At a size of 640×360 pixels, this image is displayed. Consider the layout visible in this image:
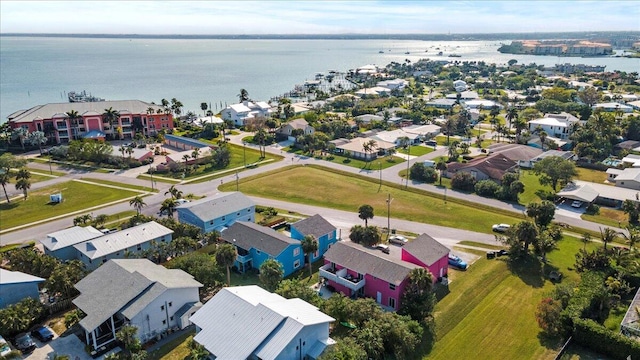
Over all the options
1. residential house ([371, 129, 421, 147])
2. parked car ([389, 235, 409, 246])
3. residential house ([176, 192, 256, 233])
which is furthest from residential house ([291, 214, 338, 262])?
residential house ([371, 129, 421, 147])

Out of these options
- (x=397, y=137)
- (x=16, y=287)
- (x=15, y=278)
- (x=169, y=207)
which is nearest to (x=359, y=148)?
(x=397, y=137)

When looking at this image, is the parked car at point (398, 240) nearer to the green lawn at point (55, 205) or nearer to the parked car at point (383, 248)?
the parked car at point (383, 248)

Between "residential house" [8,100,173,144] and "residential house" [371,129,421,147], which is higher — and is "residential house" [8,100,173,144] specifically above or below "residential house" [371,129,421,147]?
above

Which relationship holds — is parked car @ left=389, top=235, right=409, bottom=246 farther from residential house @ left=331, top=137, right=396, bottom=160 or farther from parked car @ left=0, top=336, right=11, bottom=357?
residential house @ left=331, top=137, right=396, bottom=160

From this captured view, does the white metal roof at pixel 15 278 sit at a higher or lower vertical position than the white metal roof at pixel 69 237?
higher

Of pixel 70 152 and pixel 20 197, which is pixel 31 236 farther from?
pixel 70 152

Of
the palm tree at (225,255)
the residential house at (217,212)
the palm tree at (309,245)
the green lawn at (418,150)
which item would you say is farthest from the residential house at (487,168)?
the palm tree at (225,255)
